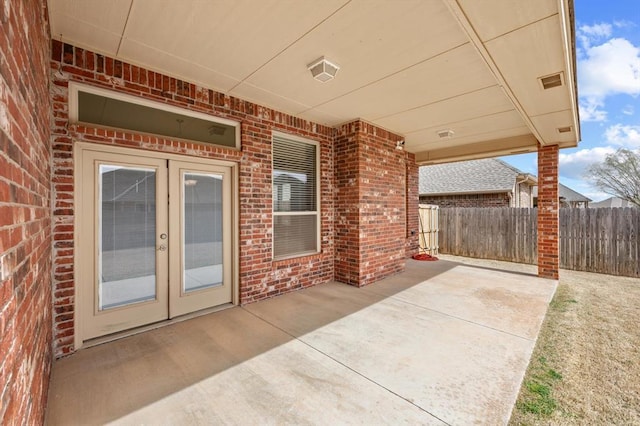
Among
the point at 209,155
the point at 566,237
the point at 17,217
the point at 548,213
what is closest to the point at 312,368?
the point at 17,217

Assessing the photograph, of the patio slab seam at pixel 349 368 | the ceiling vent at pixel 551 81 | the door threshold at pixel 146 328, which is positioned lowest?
the patio slab seam at pixel 349 368

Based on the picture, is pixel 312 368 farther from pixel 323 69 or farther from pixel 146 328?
pixel 323 69

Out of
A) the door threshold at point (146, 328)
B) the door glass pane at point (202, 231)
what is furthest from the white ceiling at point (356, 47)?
the door threshold at point (146, 328)

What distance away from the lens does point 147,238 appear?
3.31 m

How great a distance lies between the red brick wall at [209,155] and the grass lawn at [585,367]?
3294 millimetres

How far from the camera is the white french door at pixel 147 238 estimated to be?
291 centimetres

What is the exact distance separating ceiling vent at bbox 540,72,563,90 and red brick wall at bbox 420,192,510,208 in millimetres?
10169

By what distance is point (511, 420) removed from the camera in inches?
74.5

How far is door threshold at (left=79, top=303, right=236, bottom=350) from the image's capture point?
289cm

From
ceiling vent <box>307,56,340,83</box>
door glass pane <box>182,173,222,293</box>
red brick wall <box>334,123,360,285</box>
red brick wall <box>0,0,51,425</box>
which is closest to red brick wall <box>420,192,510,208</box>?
A: red brick wall <box>334,123,360,285</box>

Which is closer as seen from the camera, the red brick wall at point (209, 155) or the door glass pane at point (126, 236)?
the red brick wall at point (209, 155)

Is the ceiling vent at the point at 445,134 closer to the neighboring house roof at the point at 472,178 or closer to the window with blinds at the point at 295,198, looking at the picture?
the window with blinds at the point at 295,198

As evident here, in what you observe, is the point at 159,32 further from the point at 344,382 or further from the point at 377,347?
the point at 377,347

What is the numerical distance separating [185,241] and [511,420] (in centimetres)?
369
